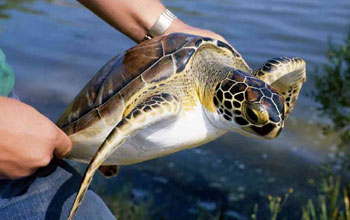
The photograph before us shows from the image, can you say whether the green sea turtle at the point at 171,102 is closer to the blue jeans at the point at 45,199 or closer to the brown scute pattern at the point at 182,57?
the brown scute pattern at the point at 182,57

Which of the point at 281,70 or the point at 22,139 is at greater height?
the point at 281,70

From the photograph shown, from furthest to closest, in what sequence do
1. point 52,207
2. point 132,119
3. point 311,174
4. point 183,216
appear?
point 311,174
point 183,216
point 52,207
point 132,119

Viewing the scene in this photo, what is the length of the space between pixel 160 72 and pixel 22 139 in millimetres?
570

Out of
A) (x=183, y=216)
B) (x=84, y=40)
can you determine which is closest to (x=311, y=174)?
(x=183, y=216)

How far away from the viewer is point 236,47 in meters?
6.61

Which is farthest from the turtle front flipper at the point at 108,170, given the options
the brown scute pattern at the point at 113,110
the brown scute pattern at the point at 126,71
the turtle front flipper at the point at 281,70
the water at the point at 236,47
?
the water at the point at 236,47

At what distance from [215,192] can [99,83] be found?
2099 millimetres

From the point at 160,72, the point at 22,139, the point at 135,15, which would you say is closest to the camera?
the point at 22,139

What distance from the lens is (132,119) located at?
1488mm

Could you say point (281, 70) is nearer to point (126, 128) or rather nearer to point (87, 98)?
point (126, 128)

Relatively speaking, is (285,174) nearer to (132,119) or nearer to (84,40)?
(132,119)

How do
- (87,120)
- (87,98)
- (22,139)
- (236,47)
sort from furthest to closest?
1. (236,47)
2. (87,98)
3. (87,120)
4. (22,139)

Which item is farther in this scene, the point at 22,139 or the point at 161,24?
the point at 161,24

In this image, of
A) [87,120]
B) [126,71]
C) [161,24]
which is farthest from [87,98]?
[161,24]
